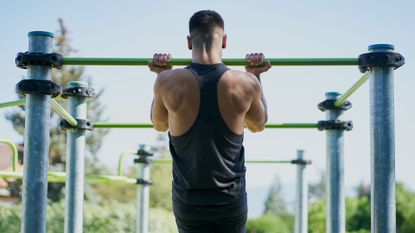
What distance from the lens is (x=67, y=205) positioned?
4.48m

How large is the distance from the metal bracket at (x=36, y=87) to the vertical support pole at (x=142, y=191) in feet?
11.2

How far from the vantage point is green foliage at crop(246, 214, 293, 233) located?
1938 cm

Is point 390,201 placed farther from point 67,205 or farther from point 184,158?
point 67,205

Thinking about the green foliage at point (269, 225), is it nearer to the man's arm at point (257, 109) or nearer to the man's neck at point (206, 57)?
the man's arm at point (257, 109)

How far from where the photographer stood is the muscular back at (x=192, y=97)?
287 cm

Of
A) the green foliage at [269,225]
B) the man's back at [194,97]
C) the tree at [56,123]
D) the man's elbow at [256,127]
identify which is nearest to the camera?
the man's back at [194,97]

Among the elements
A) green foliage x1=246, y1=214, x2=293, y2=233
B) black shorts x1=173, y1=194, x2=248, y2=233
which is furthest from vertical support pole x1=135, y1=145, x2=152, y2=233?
green foliage x1=246, y1=214, x2=293, y2=233

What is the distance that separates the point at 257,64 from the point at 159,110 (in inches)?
22.1

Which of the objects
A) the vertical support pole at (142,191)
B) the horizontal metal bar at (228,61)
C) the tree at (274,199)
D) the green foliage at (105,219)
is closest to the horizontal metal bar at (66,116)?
the horizontal metal bar at (228,61)

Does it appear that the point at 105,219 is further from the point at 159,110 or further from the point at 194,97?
the point at 194,97

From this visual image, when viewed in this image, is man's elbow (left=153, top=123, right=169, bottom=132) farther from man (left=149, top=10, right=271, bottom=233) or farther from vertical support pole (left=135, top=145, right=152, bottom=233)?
vertical support pole (left=135, top=145, right=152, bottom=233)

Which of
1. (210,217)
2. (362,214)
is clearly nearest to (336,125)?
(210,217)

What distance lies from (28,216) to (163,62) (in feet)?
3.11

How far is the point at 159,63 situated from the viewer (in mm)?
3221
